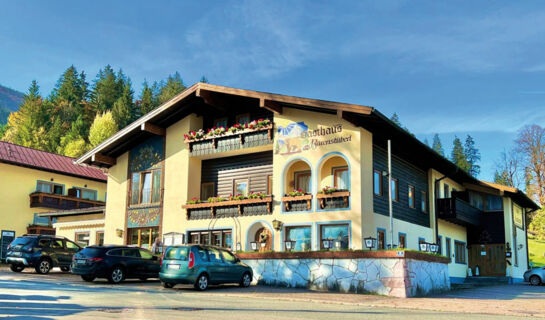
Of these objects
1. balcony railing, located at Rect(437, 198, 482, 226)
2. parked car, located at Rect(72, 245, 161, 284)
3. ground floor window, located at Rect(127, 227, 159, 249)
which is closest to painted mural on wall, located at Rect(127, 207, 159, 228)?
ground floor window, located at Rect(127, 227, 159, 249)

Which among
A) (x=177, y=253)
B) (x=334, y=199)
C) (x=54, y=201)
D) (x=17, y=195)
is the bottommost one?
(x=177, y=253)

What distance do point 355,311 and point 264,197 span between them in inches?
438

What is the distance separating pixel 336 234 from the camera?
73.2 feet

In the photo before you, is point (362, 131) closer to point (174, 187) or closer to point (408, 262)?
point (408, 262)

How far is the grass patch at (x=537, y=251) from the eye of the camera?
2188 inches

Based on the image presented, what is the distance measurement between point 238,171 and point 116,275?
27.1ft

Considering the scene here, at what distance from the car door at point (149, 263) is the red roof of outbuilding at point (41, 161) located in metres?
20.3

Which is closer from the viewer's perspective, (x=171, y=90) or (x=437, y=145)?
(x=171, y=90)

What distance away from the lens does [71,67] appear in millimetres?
99188

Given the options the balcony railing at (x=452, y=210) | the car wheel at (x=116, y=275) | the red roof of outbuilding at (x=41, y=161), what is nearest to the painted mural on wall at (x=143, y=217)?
the car wheel at (x=116, y=275)

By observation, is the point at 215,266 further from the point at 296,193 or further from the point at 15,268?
the point at 15,268

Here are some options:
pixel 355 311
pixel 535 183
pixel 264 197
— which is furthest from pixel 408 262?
pixel 535 183

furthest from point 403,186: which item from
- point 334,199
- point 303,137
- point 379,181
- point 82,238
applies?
point 82,238

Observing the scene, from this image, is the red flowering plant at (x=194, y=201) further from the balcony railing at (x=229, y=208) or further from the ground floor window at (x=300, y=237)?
the ground floor window at (x=300, y=237)
